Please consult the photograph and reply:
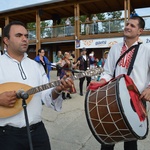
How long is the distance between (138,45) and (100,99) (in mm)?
778

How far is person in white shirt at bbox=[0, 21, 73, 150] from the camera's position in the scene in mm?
1849

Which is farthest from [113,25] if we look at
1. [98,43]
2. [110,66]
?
[110,66]

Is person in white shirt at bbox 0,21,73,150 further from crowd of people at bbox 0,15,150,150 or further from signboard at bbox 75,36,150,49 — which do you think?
signboard at bbox 75,36,150,49

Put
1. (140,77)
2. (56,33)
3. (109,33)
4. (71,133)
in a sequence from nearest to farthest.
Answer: (140,77) → (71,133) → (109,33) → (56,33)

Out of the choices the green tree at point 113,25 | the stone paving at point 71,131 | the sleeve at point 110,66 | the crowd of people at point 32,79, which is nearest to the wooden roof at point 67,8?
the green tree at point 113,25

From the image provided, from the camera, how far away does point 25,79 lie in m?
1.97

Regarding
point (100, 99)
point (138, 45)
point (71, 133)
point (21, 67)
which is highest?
point (138, 45)

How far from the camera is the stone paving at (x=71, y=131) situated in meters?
3.69

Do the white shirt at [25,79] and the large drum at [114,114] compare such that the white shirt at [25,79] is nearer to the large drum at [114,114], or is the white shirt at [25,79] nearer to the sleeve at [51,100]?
the sleeve at [51,100]

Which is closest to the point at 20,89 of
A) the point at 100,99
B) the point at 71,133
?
the point at 100,99

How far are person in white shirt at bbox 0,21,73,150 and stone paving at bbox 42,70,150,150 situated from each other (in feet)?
5.83

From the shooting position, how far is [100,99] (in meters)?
2.03

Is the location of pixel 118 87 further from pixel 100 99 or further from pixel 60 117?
pixel 60 117

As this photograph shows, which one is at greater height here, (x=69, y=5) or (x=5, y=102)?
(x=69, y=5)
